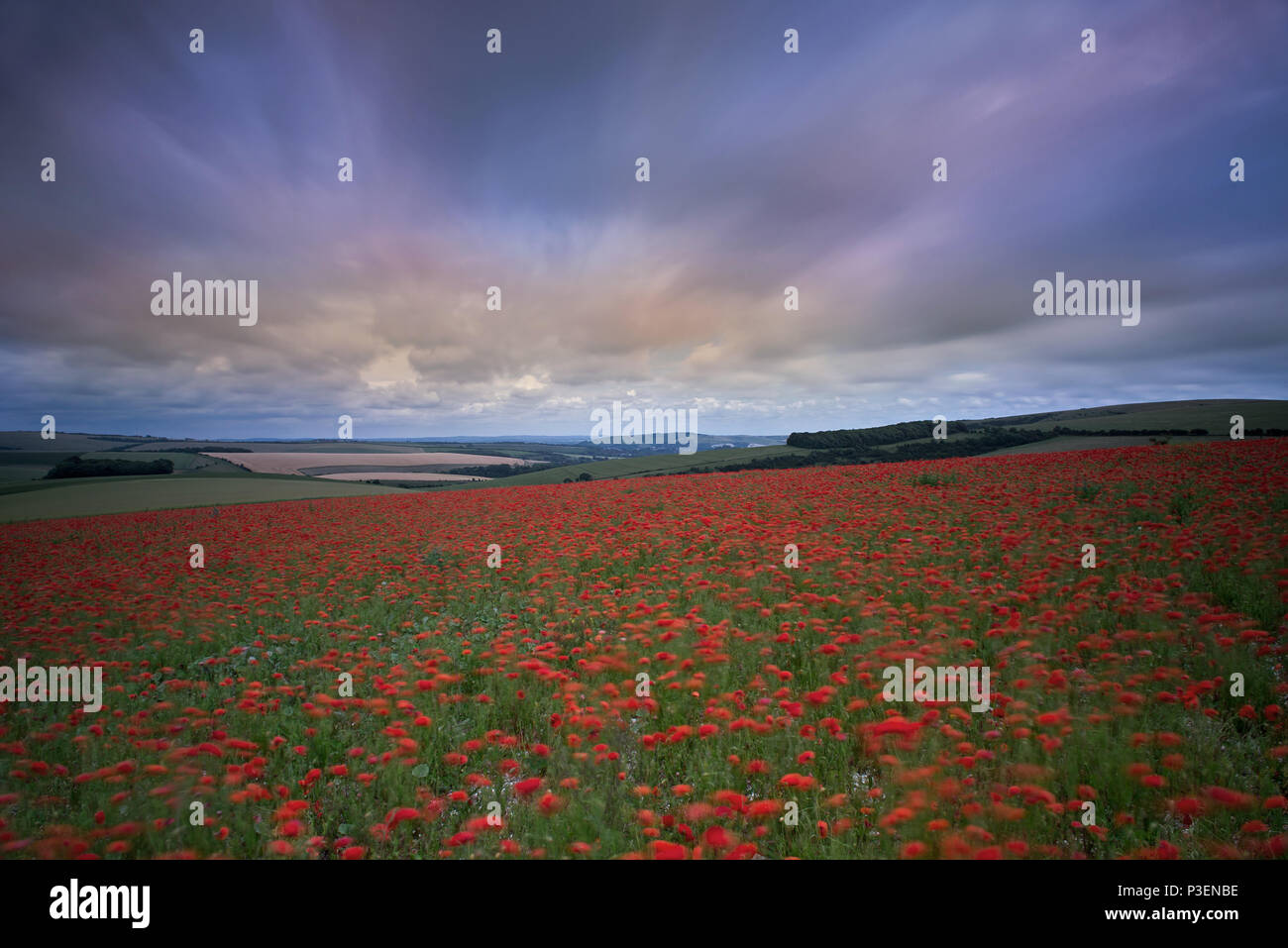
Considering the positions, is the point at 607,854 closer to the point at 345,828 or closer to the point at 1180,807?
the point at 345,828

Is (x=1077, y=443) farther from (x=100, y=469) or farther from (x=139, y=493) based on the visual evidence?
(x=100, y=469)

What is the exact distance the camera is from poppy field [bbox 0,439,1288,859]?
267 centimetres

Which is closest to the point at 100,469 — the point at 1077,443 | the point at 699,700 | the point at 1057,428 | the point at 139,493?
the point at 139,493

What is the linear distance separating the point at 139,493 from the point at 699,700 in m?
40.6

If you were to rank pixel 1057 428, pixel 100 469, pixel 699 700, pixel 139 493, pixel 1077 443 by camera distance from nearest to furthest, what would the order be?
pixel 699 700 < pixel 1077 443 < pixel 139 493 < pixel 1057 428 < pixel 100 469

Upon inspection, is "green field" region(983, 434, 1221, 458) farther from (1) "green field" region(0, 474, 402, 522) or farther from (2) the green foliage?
(2) the green foliage

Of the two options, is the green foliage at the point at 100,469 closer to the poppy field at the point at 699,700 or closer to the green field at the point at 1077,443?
the poppy field at the point at 699,700

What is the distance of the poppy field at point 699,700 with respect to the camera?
8.77ft

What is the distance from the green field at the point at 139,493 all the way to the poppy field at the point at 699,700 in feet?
72.1

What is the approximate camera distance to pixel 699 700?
407 centimetres

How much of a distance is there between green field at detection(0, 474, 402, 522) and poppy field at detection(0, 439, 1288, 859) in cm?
2197
